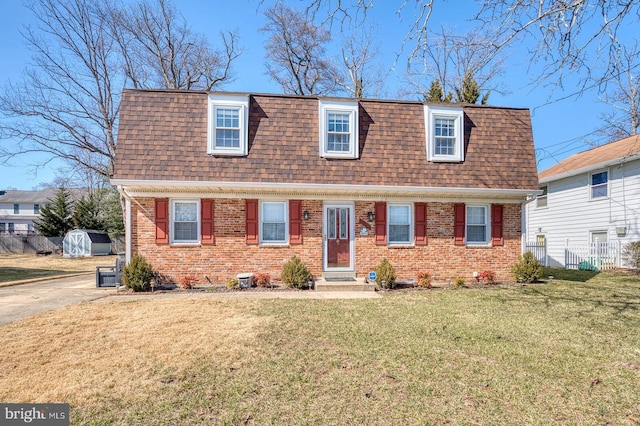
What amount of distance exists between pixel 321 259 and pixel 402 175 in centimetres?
362

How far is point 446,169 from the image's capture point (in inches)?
424

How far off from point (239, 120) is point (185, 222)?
349 centimetres

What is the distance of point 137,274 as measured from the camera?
30.5 feet

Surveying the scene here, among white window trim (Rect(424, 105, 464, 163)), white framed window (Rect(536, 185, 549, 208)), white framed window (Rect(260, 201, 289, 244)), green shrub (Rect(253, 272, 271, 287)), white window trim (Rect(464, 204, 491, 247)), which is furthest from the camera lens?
white framed window (Rect(536, 185, 549, 208))

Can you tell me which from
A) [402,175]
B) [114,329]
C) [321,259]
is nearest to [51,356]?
[114,329]

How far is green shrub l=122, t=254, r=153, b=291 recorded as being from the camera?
9.30 meters

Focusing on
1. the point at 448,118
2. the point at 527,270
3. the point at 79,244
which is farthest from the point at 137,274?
the point at 79,244

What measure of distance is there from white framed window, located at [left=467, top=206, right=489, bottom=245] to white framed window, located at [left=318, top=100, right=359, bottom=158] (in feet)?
14.3

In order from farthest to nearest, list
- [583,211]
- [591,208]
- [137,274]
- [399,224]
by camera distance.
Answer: [583,211], [591,208], [399,224], [137,274]

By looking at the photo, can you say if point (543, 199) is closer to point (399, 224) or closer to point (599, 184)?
point (599, 184)

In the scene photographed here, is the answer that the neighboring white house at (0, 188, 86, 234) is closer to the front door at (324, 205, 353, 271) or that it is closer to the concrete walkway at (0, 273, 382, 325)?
the concrete walkway at (0, 273, 382, 325)

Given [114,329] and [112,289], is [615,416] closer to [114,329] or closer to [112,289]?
[114,329]

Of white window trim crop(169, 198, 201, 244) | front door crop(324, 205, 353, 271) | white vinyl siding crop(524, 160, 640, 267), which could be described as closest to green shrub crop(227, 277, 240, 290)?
white window trim crop(169, 198, 201, 244)

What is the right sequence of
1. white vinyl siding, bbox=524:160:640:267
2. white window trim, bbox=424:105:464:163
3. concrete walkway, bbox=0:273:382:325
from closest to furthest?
concrete walkway, bbox=0:273:382:325, white window trim, bbox=424:105:464:163, white vinyl siding, bbox=524:160:640:267
